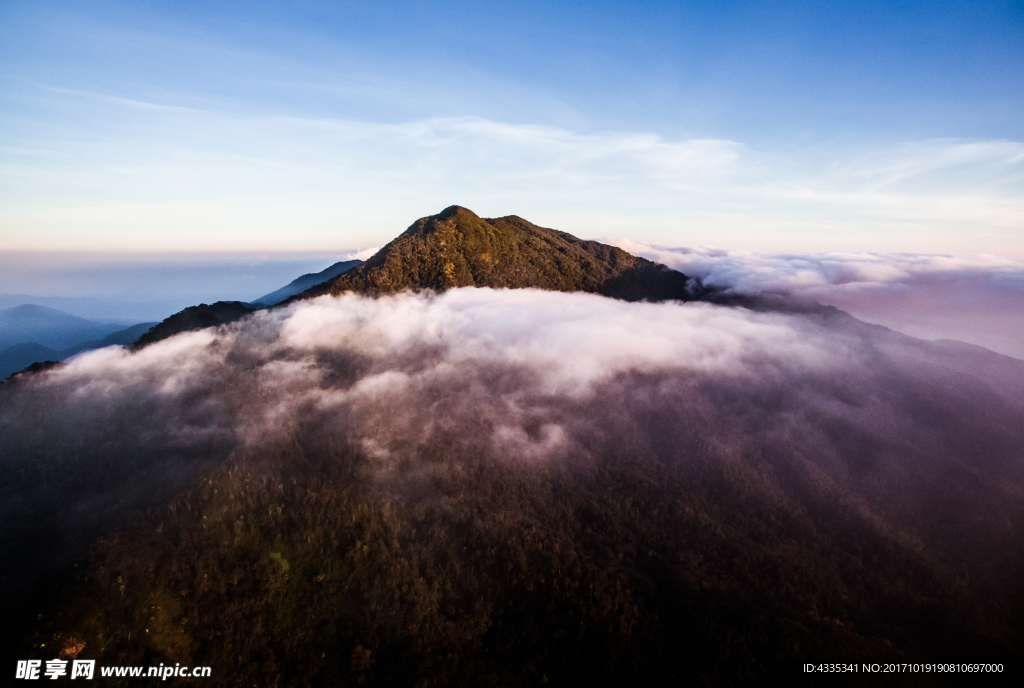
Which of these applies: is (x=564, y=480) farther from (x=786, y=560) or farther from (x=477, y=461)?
(x=786, y=560)

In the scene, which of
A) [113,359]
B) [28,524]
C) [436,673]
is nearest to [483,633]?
[436,673]

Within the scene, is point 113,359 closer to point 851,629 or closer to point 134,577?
point 134,577

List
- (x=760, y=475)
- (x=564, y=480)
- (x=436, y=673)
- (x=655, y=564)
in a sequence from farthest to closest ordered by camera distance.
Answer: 1. (x=760, y=475)
2. (x=564, y=480)
3. (x=655, y=564)
4. (x=436, y=673)

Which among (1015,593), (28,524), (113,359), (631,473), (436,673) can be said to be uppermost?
(113,359)

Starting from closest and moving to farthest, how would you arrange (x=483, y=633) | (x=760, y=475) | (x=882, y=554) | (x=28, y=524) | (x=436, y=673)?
(x=436, y=673) < (x=483, y=633) < (x=28, y=524) < (x=882, y=554) < (x=760, y=475)

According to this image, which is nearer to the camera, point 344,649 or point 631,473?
point 344,649

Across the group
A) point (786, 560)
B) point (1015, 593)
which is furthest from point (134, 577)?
point (1015, 593)

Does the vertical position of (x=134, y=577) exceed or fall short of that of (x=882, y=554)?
it exceeds it

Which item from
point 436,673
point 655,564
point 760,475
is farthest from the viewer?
point 760,475

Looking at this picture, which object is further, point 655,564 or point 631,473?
point 631,473
